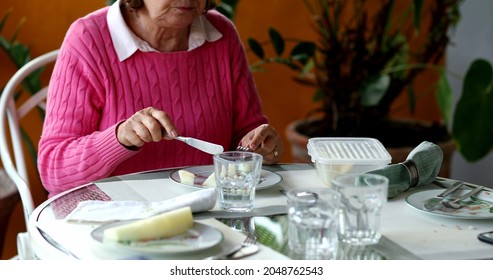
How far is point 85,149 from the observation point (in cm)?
148

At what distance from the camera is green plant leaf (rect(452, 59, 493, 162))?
7.52 feet

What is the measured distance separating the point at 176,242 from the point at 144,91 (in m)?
0.67

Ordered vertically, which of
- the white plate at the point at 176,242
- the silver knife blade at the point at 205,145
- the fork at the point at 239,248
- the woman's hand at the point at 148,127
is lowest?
the fork at the point at 239,248

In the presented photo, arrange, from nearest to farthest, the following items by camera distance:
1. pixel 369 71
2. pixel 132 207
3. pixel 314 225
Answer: pixel 314 225, pixel 132 207, pixel 369 71

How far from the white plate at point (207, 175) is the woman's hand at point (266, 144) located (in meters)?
0.07

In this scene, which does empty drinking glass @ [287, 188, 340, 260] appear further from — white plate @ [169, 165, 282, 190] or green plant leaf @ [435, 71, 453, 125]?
green plant leaf @ [435, 71, 453, 125]

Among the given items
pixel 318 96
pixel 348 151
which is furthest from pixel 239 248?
pixel 318 96

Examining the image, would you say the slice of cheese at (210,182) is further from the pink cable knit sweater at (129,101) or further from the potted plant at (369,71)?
the potted plant at (369,71)

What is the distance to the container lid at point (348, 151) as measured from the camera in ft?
4.23

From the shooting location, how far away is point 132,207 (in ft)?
3.79

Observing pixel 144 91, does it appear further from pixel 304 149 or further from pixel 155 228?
pixel 304 149

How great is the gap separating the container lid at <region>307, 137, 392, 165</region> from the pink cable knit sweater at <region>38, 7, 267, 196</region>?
340mm

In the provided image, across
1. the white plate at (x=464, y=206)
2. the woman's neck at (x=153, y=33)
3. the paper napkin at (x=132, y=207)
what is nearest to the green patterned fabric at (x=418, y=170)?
the white plate at (x=464, y=206)
